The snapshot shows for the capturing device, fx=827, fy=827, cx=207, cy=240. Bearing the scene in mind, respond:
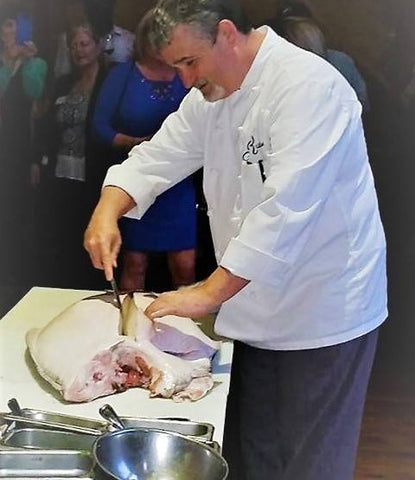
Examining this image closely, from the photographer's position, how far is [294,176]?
130 centimetres

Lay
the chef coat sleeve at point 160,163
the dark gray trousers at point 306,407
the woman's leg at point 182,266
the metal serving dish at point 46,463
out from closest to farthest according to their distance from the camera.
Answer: the metal serving dish at point 46,463
the dark gray trousers at point 306,407
the chef coat sleeve at point 160,163
the woman's leg at point 182,266

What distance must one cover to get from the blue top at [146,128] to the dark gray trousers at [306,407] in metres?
0.35

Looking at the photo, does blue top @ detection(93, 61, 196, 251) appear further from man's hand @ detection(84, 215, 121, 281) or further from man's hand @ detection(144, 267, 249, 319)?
man's hand @ detection(144, 267, 249, 319)

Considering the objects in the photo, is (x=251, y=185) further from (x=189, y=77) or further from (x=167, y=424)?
(x=167, y=424)

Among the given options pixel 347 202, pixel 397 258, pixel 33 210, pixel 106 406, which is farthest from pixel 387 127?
pixel 106 406

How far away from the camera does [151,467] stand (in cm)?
115

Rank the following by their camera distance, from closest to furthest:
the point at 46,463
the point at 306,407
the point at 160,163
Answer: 1. the point at 46,463
2. the point at 306,407
3. the point at 160,163

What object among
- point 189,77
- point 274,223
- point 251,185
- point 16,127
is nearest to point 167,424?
point 274,223

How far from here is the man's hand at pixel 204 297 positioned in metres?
1.36

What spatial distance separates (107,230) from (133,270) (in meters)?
0.30

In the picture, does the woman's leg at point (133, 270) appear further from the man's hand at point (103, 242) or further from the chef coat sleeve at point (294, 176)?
the chef coat sleeve at point (294, 176)

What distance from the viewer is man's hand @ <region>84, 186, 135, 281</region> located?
1.57 m

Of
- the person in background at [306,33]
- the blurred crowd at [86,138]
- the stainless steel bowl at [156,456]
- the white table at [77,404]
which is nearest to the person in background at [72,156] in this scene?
the blurred crowd at [86,138]

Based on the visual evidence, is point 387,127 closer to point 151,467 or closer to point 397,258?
point 397,258
